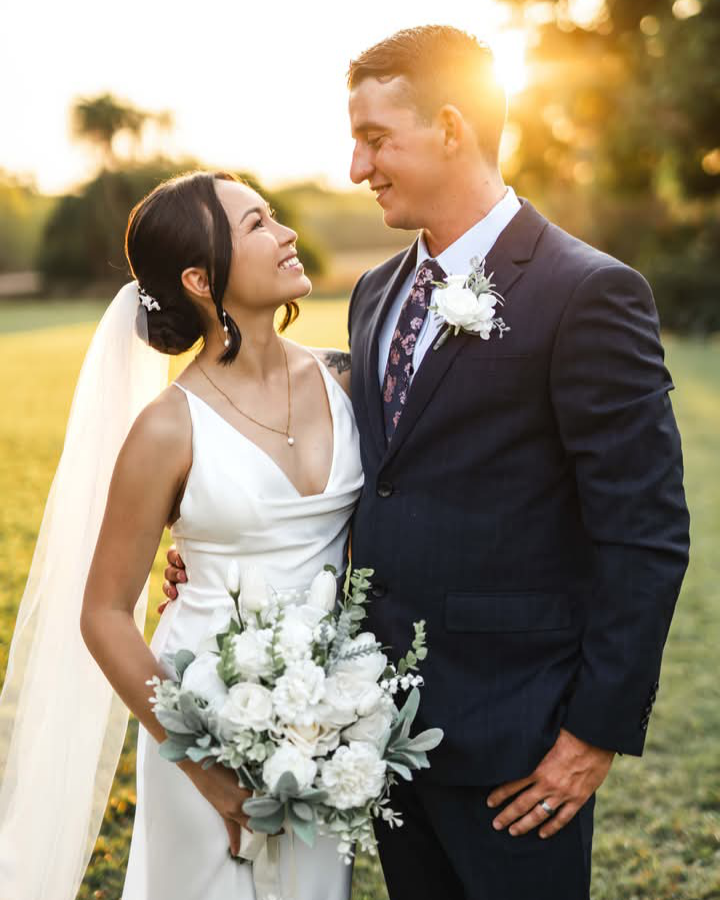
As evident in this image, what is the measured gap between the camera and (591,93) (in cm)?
2880

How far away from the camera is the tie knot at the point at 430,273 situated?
275 cm

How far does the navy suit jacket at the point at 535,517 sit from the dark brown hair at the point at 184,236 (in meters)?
0.62

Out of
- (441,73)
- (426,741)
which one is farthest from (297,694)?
(441,73)

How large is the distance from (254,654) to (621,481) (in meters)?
0.92

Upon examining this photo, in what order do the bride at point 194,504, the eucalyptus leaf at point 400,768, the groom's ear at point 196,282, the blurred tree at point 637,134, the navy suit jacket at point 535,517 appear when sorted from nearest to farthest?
the eucalyptus leaf at point 400,768 < the navy suit jacket at point 535,517 < the bride at point 194,504 < the groom's ear at point 196,282 < the blurred tree at point 637,134

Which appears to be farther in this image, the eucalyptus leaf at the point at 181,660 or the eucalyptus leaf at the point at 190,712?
the eucalyptus leaf at the point at 181,660

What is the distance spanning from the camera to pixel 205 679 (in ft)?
7.96

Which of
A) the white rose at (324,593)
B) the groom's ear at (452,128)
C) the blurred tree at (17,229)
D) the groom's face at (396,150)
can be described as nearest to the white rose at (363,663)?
the white rose at (324,593)

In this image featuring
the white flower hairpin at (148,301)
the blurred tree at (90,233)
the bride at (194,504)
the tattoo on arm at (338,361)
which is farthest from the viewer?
the blurred tree at (90,233)

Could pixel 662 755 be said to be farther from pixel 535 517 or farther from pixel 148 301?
pixel 148 301

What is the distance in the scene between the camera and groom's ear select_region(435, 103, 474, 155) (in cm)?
266

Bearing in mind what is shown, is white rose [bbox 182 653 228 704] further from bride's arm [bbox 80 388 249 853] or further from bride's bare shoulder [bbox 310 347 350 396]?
bride's bare shoulder [bbox 310 347 350 396]

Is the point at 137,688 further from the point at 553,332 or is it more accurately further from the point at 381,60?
the point at 381,60

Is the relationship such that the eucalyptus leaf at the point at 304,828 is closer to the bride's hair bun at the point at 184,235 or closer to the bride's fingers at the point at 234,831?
the bride's fingers at the point at 234,831
